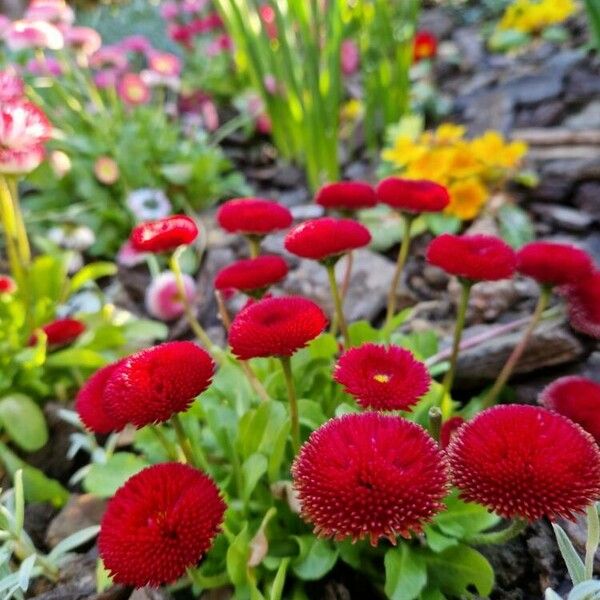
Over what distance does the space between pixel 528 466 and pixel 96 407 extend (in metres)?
0.56

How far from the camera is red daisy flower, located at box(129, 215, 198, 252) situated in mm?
984

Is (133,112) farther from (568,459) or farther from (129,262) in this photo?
(568,459)

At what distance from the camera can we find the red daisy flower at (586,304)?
989 mm

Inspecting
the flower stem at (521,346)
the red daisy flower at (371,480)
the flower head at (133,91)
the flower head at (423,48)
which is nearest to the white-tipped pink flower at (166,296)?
the flower stem at (521,346)

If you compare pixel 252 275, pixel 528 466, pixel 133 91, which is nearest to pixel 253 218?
pixel 252 275

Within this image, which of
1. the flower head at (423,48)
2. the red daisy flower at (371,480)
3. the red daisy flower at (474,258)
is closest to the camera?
the red daisy flower at (371,480)

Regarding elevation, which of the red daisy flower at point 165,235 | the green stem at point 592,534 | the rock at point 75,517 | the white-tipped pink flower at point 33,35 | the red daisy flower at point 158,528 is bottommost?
the rock at point 75,517

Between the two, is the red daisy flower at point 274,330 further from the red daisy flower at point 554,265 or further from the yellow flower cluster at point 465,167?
the yellow flower cluster at point 465,167

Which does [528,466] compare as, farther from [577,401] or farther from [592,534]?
[577,401]

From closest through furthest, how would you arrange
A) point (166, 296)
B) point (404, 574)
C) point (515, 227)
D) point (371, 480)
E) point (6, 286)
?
point (371, 480)
point (404, 574)
point (6, 286)
point (166, 296)
point (515, 227)

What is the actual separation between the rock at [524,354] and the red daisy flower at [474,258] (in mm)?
401

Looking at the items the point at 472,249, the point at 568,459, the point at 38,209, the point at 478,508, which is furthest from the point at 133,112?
the point at 568,459

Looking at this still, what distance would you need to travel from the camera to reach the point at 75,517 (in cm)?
118

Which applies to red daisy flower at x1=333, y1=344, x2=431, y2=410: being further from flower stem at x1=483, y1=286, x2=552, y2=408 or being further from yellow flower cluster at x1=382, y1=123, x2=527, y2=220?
yellow flower cluster at x1=382, y1=123, x2=527, y2=220
